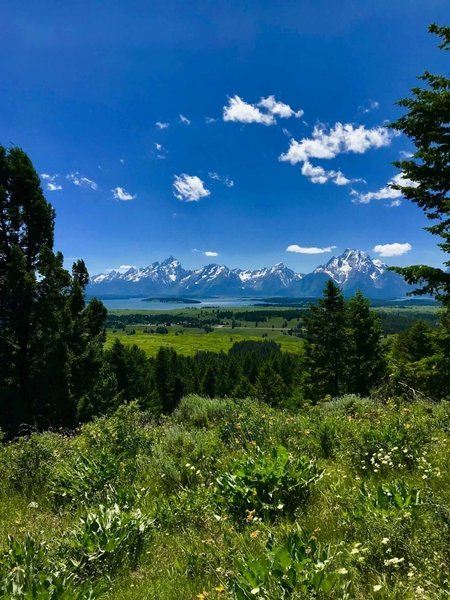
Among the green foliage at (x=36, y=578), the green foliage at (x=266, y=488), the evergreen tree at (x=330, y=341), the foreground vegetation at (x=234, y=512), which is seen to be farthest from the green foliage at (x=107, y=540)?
the evergreen tree at (x=330, y=341)

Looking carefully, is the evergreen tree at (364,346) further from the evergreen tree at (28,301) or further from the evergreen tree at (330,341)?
the evergreen tree at (28,301)

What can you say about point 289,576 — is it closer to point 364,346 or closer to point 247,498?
point 247,498

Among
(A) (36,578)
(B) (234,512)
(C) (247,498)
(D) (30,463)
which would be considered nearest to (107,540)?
(A) (36,578)

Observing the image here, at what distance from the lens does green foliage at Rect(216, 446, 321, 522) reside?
4289 mm

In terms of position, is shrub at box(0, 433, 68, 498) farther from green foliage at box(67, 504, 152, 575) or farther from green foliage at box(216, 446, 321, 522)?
green foliage at box(216, 446, 321, 522)

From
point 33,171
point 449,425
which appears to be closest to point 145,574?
point 449,425

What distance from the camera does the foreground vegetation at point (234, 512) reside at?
8.87 feet

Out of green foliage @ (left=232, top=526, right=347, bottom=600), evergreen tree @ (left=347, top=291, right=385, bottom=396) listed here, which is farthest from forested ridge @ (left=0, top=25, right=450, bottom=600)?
evergreen tree @ (left=347, top=291, right=385, bottom=396)

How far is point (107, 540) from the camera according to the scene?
358cm

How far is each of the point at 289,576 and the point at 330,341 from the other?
35351 mm

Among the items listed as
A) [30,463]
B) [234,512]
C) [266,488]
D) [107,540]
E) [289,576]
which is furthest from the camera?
[30,463]

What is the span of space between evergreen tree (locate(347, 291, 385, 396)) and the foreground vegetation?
95.6 feet

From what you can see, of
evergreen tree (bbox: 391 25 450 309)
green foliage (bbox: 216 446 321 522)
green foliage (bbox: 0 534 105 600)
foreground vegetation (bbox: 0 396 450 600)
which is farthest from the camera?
evergreen tree (bbox: 391 25 450 309)

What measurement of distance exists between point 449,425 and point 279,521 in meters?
3.94
